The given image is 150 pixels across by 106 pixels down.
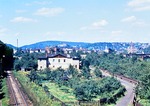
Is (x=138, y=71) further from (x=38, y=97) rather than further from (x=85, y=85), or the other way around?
(x=38, y=97)

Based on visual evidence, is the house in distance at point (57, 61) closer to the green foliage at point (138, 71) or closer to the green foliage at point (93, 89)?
the green foliage at point (138, 71)

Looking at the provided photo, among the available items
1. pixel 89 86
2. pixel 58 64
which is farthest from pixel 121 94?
pixel 58 64

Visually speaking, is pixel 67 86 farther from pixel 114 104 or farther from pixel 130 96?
pixel 114 104

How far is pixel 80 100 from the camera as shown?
39.8 meters

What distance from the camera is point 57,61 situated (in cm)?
9188

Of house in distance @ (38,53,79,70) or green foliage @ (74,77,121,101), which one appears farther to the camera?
house in distance @ (38,53,79,70)

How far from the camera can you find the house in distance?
89.9 meters

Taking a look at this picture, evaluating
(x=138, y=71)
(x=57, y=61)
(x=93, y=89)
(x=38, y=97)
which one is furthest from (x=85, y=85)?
(x=57, y=61)

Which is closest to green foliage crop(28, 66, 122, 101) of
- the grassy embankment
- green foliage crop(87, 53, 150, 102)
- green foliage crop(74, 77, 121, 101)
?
green foliage crop(74, 77, 121, 101)

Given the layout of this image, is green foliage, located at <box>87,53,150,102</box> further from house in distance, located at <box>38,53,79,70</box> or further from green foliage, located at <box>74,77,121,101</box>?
house in distance, located at <box>38,53,79,70</box>

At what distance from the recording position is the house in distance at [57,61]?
8994 cm

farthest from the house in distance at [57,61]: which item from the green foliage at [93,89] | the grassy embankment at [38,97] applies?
the grassy embankment at [38,97]

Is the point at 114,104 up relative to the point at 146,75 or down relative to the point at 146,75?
down

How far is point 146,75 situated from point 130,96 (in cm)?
596
